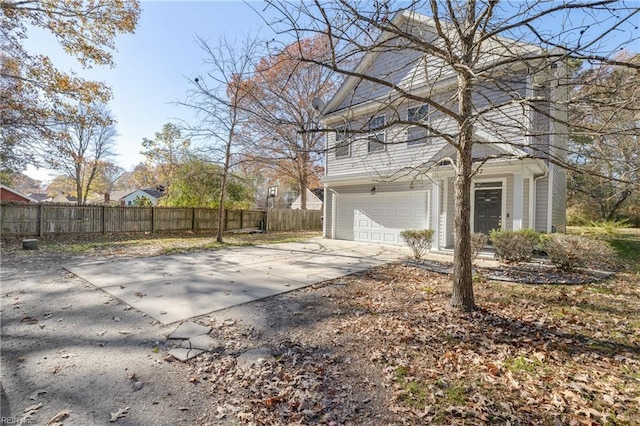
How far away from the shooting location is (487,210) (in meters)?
9.62

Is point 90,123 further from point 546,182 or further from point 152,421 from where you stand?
point 546,182

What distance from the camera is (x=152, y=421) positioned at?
2.10 metres

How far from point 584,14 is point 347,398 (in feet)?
15.2

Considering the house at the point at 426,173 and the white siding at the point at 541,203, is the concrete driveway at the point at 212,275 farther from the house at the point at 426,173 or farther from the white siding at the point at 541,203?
the white siding at the point at 541,203

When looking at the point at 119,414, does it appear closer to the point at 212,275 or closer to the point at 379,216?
the point at 212,275

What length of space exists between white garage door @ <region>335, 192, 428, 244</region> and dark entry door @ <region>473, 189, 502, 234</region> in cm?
167

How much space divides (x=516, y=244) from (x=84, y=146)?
33.1m

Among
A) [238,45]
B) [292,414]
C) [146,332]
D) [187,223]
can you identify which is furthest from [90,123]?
[292,414]

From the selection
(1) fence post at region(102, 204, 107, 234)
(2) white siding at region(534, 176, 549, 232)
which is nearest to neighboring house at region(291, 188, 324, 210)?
(1) fence post at region(102, 204, 107, 234)

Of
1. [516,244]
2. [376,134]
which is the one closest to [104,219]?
[376,134]

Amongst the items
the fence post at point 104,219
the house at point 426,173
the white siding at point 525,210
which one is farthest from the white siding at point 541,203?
the fence post at point 104,219

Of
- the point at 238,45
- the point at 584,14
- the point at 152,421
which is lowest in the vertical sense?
the point at 152,421

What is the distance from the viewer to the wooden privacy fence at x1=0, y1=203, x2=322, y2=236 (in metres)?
11.5

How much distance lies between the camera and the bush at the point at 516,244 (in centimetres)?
728
